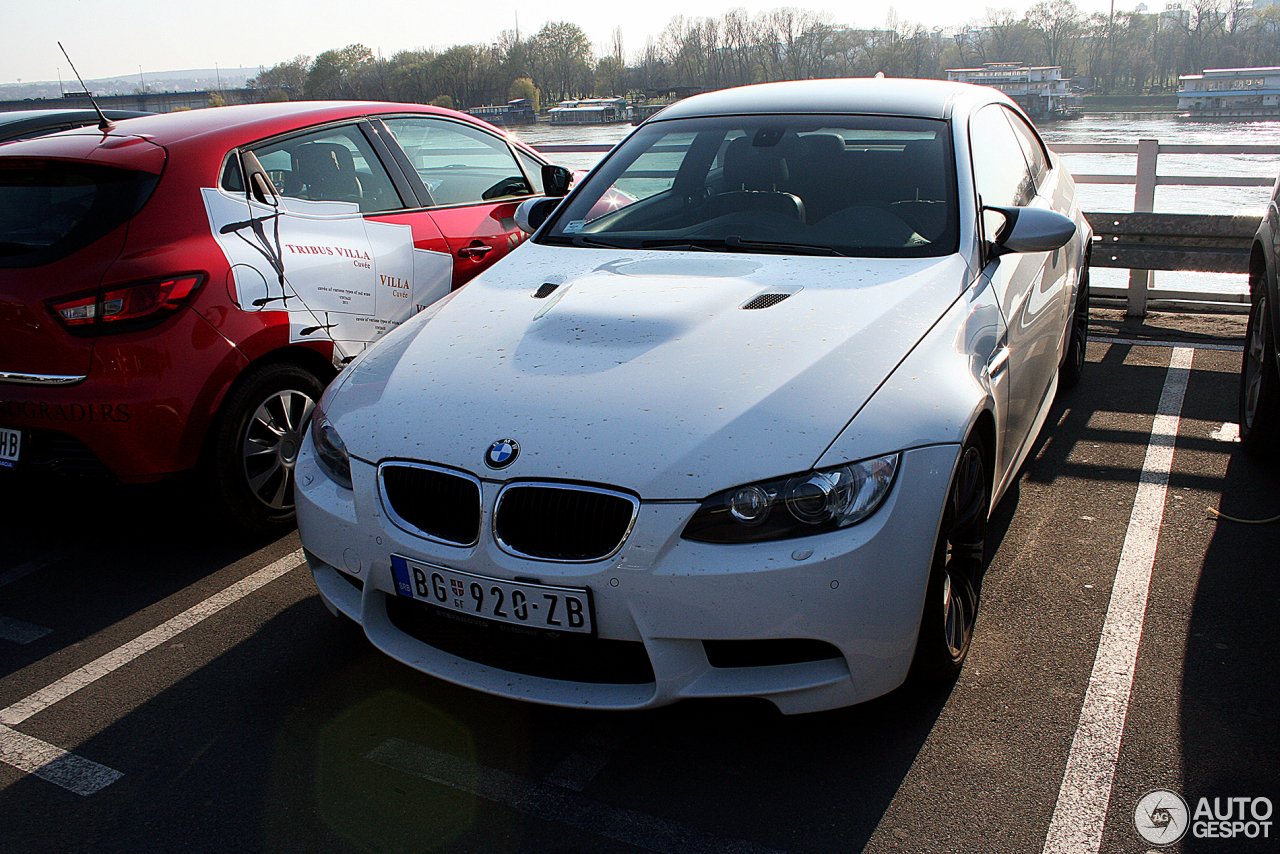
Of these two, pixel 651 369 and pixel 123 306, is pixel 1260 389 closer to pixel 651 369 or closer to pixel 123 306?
pixel 651 369

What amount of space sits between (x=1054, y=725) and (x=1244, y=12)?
57468mm

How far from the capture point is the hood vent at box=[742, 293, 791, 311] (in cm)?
270

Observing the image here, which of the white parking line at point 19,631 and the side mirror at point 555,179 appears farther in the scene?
the side mirror at point 555,179

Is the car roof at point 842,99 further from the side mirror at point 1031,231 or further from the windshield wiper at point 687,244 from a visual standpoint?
the windshield wiper at point 687,244

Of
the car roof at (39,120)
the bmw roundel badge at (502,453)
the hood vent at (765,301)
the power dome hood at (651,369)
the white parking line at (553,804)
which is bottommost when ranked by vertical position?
the white parking line at (553,804)

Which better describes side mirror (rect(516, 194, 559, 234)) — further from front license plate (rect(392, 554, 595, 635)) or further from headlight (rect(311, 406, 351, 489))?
front license plate (rect(392, 554, 595, 635))

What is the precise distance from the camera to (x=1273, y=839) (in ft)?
6.54

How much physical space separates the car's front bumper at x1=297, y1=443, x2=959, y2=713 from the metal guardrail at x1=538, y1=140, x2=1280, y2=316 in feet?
17.0

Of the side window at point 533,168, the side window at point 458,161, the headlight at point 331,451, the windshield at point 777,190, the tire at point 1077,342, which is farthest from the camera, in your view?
the side window at point 533,168

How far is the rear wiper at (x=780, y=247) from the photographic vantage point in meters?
3.10

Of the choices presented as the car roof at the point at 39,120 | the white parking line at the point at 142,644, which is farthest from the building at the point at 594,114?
the white parking line at the point at 142,644

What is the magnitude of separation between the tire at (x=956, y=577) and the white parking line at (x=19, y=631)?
9.00 feet

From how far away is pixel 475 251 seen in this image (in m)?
4.57

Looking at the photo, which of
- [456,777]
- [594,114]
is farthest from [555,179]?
[594,114]
